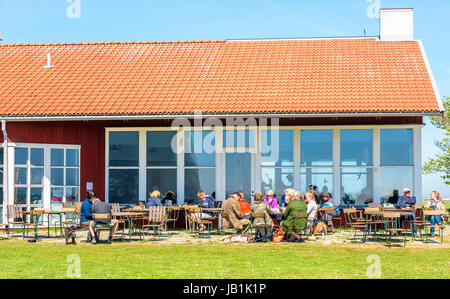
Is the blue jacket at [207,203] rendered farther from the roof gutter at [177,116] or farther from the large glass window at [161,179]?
the roof gutter at [177,116]

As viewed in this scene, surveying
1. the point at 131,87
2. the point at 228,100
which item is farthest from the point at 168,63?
the point at 228,100

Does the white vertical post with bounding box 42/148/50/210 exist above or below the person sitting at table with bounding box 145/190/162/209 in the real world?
above

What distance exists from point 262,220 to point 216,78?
21.3 ft

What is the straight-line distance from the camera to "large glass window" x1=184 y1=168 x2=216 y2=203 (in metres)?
18.6

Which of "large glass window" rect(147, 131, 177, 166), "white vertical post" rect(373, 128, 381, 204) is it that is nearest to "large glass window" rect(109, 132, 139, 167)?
"large glass window" rect(147, 131, 177, 166)

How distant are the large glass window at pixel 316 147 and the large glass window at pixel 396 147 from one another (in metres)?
1.36

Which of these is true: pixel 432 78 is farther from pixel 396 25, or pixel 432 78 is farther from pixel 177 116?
pixel 177 116

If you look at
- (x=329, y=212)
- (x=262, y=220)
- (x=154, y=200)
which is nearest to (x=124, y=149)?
(x=154, y=200)

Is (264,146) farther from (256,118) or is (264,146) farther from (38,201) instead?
(38,201)

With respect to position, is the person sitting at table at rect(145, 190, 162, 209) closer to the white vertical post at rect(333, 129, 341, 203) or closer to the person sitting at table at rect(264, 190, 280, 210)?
the person sitting at table at rect(264, 190, 280, 210)

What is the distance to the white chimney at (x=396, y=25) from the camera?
72.2ft

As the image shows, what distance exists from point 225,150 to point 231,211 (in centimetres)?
336

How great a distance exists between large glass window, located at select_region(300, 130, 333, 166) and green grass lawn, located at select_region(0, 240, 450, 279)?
458 cm

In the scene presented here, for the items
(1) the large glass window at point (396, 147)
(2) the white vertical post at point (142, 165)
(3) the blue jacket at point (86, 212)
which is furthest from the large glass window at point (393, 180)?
(3) the blue jacket at point (86, 212)
